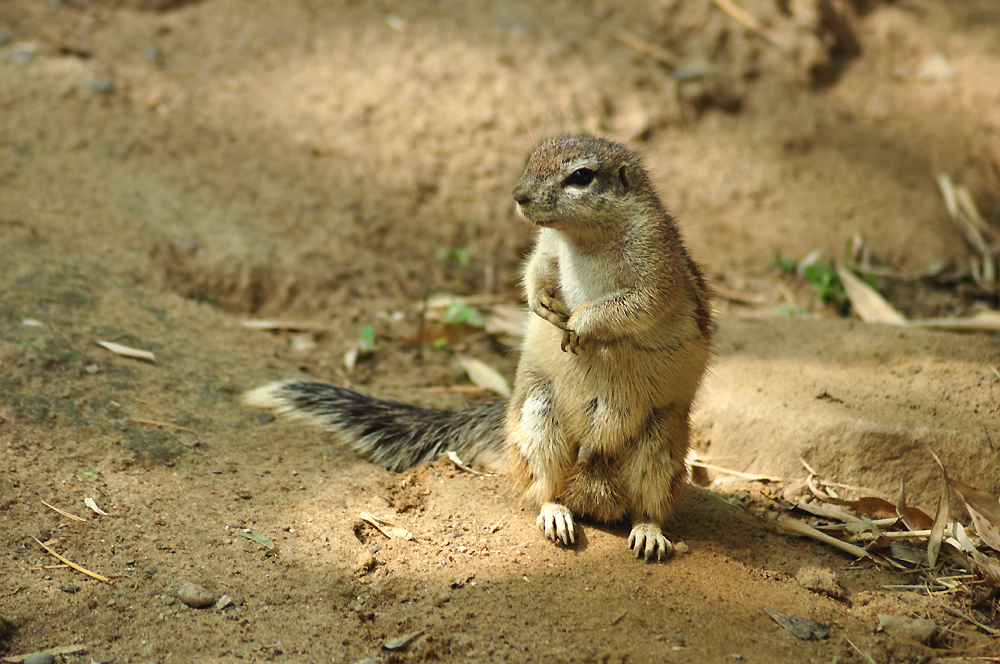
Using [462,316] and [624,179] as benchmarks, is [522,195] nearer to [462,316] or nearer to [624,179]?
[624,179]

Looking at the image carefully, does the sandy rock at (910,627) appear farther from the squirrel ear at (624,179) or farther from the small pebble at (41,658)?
the small pebble at (41,658)

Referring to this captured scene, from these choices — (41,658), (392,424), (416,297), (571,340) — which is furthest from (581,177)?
(416,297)

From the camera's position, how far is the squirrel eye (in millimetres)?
2934

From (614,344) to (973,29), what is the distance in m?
6.18

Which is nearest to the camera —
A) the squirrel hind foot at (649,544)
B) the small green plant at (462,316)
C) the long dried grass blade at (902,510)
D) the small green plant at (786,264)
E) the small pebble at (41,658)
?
the small pebble at (41,658)

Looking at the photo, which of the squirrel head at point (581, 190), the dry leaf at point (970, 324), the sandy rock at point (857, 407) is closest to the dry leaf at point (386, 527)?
the squirrel head at point (581, 190)

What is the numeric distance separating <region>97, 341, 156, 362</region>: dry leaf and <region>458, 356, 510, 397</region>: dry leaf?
1.83 metres

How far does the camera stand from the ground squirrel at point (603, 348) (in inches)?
115

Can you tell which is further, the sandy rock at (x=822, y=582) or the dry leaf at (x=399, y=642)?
the sandy rock at (x=822, y=582)

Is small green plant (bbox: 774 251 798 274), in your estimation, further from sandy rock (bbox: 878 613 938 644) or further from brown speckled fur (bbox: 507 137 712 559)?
sandy rock (bbox: 878 613 938 644)

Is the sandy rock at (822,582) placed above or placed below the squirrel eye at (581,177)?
below

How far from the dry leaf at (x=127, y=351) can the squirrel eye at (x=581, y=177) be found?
225 centimetres

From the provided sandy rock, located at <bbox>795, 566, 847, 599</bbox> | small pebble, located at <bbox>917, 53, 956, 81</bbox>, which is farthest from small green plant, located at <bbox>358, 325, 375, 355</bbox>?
small pebble, located at <bbox>917, 53, 956, 81</bbox>

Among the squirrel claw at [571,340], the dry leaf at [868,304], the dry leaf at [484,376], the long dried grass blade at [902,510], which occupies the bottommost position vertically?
the dry leaf at [484,376]
